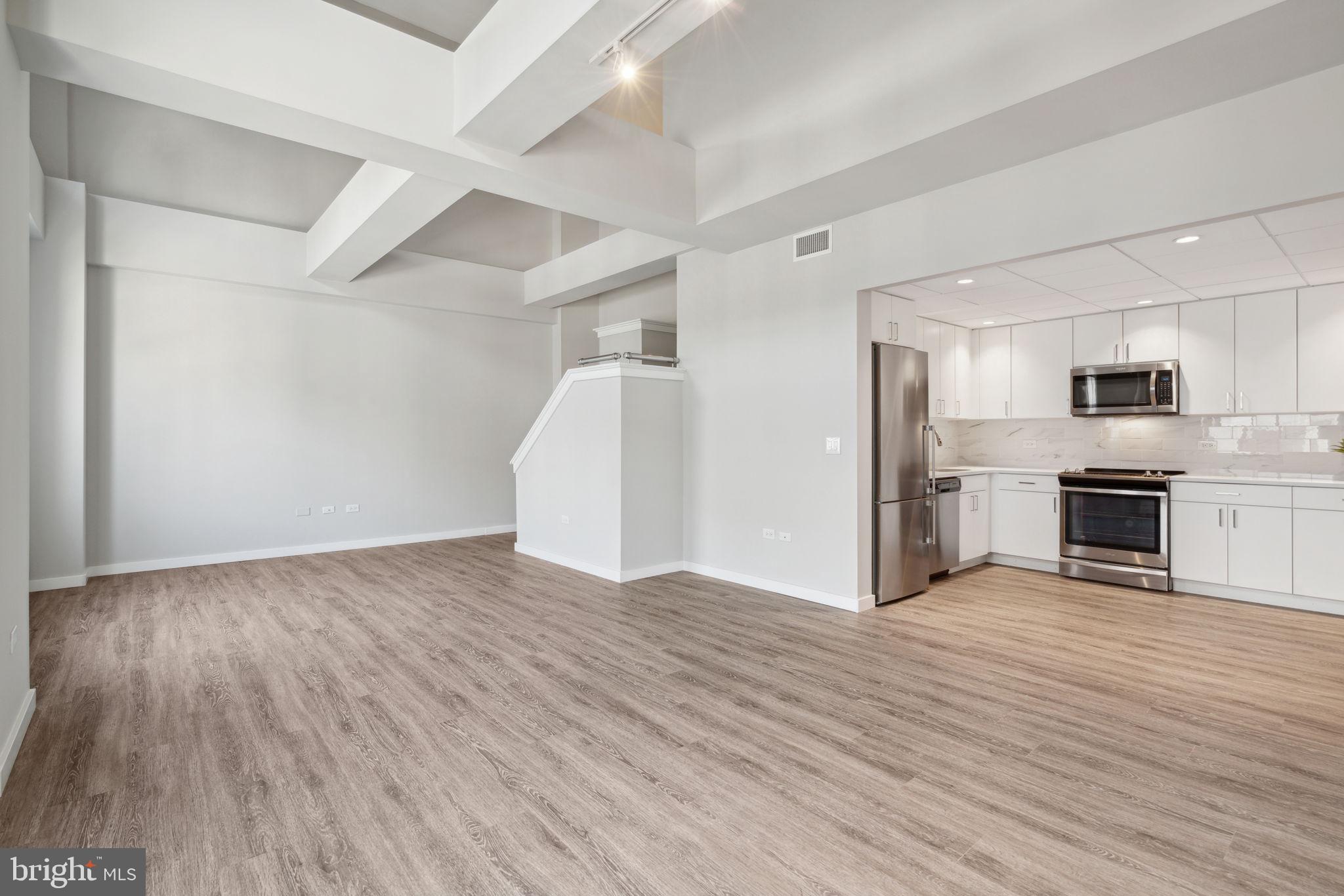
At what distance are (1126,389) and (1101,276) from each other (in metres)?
1.63

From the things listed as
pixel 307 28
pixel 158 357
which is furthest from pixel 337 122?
pixel 158 357

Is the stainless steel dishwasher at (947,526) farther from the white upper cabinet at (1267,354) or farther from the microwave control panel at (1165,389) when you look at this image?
the white upper cabinet at (1267,354)

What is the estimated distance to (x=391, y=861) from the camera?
6.13ft

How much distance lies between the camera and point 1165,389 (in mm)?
5289

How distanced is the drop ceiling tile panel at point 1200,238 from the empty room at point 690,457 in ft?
Answer: 0.22

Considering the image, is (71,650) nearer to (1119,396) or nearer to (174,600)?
(174,600)

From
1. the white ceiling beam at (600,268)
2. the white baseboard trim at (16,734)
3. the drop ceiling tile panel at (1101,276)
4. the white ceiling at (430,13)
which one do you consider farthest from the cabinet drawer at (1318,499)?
the white baseboard trim at (16,734)

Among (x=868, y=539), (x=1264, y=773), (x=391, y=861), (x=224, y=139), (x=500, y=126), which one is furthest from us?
(x=224, y=139)

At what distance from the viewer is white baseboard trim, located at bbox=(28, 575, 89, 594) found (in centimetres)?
521

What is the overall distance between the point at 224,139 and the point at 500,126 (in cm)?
428

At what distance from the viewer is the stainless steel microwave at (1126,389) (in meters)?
5.27

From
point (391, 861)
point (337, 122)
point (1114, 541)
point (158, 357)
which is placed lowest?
point (391, 861)

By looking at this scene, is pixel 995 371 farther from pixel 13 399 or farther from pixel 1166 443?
pixel 13 399

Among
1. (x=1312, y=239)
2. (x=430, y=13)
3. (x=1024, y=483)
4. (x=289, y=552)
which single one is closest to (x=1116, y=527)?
(x=1024, y=483)
